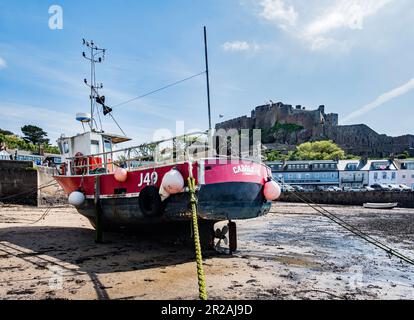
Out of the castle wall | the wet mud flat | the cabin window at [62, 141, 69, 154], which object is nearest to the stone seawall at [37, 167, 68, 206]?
the cabin window at [62, 141, 69, 154]

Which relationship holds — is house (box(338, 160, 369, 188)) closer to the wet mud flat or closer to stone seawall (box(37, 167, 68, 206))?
stone seawall (box(37, 167, 68, 206))

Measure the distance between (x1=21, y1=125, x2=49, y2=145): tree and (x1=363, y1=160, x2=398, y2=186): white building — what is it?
73.1m

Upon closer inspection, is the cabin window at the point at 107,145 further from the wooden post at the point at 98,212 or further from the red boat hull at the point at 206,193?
the red boat hull at the point at 206,193

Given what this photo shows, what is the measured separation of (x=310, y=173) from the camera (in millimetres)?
62312

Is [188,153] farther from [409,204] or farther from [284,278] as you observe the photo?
[409,204]

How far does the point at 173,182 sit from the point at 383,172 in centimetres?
6117

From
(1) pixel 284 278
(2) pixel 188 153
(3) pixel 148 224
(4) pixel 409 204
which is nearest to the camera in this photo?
(1) pixel 284 278

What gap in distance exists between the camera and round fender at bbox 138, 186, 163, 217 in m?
8.42

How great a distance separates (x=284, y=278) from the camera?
7195 mm

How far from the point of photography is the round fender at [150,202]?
332 inches

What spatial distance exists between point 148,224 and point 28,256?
325 cm

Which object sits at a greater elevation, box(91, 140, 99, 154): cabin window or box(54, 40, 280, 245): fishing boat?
box(91, 140, 99, 154): cabin window
